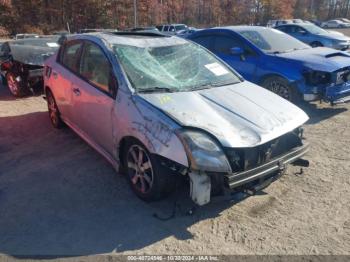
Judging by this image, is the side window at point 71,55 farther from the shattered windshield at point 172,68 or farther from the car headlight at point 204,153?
the car headlight at point 204,153

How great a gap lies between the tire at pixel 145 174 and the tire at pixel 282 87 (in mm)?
3860

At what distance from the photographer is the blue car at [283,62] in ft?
20.1

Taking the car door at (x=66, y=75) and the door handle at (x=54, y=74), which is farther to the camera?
the door handle at (x=54, y=74)

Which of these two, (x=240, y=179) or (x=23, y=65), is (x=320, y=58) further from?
(x=23, y=65)

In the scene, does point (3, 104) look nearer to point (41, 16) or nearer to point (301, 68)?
point (301, 68)

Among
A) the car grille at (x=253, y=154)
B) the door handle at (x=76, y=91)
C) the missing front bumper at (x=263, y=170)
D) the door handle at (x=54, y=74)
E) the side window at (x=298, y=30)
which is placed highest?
the side window at (x=298, y=30)

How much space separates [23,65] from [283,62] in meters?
5.80

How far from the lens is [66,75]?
15.8ft

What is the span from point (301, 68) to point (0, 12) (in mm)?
39189

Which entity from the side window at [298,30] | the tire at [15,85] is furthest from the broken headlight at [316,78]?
the side window at [298,30]

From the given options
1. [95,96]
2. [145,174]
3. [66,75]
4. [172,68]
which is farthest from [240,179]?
[66,75]

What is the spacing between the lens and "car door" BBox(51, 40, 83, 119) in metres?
4.70

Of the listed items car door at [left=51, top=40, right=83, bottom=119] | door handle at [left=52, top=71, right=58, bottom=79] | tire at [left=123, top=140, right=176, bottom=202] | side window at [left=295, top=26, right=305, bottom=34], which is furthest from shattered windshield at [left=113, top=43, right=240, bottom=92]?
side window at [left=295, top=26, right=305, bottom=34]

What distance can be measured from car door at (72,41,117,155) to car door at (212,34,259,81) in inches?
140
